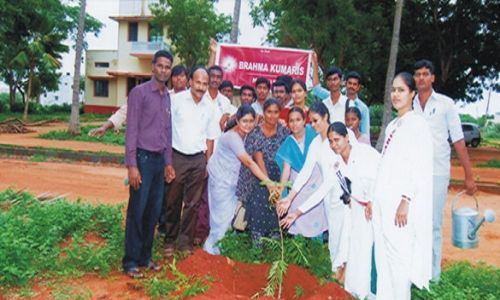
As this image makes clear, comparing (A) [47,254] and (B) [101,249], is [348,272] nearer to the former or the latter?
(B) [101,249]

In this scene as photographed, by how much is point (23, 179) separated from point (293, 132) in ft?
23.7

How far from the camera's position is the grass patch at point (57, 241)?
4379mm

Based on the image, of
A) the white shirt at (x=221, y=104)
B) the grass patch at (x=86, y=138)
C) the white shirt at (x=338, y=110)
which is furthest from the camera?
the grass patch at (x=86, y=138)

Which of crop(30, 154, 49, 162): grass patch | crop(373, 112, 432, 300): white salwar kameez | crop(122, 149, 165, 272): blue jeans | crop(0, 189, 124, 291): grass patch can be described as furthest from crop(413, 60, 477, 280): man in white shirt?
crop(30, 154, 49, 162): grass patch

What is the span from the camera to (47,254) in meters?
4.79

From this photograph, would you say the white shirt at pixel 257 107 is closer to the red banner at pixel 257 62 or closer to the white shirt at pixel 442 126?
the white shirt at pixel 442 126

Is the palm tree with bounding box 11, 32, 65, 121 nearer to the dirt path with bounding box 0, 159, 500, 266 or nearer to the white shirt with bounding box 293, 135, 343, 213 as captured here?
the dirt path with bounding box 0, 159, 500, 266

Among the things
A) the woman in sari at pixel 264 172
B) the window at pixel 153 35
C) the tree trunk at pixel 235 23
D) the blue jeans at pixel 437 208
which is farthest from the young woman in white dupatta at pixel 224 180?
the window at pixel 153 35

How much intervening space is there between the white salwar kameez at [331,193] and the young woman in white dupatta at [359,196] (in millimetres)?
178

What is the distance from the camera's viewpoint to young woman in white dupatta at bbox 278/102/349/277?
4.33m

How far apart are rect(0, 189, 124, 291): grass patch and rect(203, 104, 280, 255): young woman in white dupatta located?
0.97 meters

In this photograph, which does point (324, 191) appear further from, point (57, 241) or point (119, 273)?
point (57, 241)

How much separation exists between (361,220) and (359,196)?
200 mm

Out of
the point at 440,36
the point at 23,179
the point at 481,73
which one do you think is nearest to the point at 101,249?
the point at 23,179
